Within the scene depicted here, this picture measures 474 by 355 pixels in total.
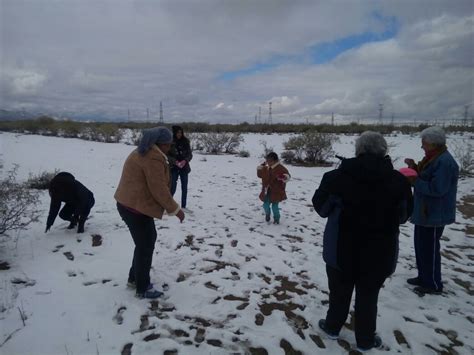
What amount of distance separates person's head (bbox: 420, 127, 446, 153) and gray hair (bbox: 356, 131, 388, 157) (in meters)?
1.35

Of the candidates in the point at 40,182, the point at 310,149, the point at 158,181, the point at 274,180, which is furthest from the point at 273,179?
the point at 310,149

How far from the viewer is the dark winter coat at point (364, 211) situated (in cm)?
229

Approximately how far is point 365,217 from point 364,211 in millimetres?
48

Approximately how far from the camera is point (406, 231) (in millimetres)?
5914

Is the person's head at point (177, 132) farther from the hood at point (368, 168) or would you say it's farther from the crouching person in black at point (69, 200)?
the hood at point (368, 168)

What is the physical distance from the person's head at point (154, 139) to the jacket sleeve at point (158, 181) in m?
0.14

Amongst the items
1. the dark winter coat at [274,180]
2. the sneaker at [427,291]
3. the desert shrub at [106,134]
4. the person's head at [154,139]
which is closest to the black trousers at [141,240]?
the person's head at [154,139]

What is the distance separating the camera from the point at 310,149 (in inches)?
547

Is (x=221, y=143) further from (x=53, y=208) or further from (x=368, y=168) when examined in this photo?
(x=368, y=168)

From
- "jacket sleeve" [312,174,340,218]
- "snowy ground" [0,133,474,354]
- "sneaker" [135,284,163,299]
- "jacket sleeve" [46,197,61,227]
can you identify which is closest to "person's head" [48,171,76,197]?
"jacket sleeve" [46,197,61,227]

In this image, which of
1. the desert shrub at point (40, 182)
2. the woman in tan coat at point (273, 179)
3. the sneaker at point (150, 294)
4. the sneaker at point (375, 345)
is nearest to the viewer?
the sneaker at point (375, 345)

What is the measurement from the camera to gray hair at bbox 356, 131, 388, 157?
2.38 metres

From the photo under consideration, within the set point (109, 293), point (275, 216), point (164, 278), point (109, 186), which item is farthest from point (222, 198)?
point (109, 293)

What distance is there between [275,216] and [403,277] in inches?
96.4
